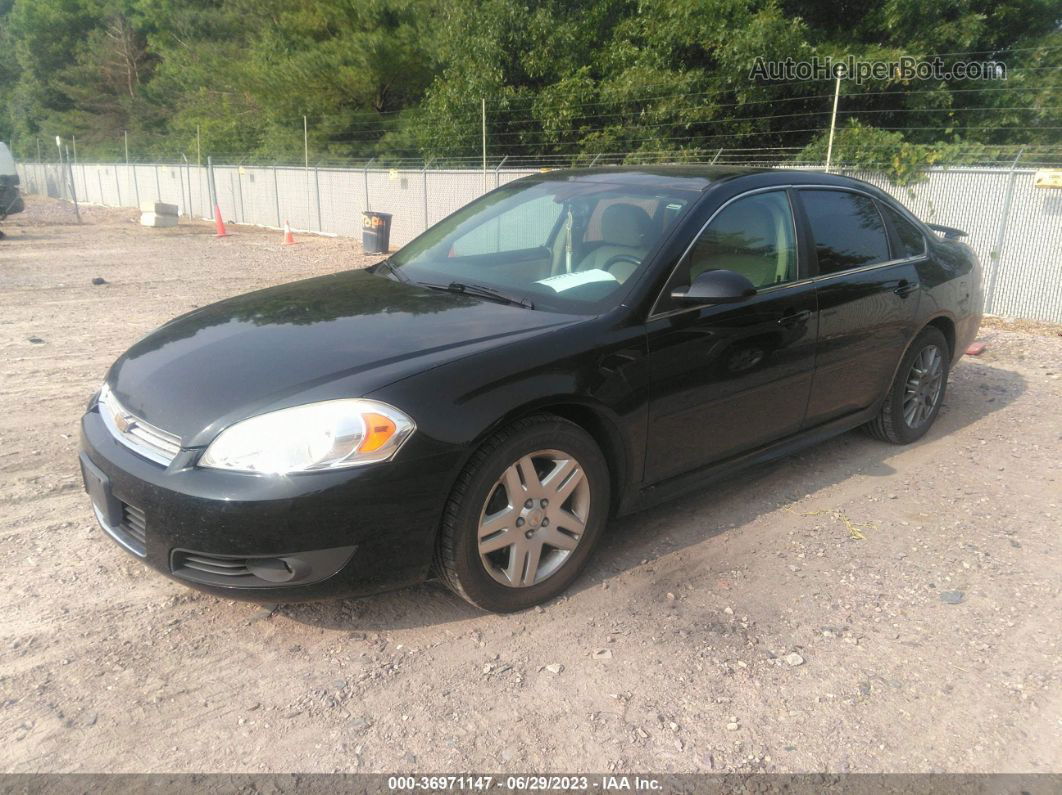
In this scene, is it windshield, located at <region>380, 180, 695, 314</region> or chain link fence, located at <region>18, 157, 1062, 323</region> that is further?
chain link fence, located at <region>18, 157, 1062, 323</region>

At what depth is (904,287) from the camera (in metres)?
4.62

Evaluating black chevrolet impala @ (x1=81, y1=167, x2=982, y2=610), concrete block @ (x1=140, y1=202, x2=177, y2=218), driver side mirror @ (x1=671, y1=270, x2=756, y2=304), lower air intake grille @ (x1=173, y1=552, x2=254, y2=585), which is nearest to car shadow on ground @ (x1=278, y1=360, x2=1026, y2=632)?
black chevrolet impala @ (x1=81, y1=167, x2=982, y2=610)

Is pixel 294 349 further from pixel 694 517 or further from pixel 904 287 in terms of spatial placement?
pixel 904 287

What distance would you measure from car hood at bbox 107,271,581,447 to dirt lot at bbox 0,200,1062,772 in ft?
2.73

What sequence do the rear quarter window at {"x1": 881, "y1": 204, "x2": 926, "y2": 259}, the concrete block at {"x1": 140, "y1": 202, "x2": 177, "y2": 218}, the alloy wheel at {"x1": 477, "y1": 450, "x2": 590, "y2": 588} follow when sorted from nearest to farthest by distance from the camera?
1. the alloy wheel at {"x1": 477, "y1": 450, "x2": 590, "y2": 588}
2. the rear quarter window at {"x1": 881, "y1": 204, "x2": 926, "y2": 259}
3. the concrete block at {"x1": 140, "y1": 202, "x2": 177, "y2": 218}

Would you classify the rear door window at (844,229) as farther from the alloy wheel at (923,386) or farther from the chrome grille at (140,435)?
the chrome grille at (140,435)

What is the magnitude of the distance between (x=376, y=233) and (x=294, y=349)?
47.0 ft

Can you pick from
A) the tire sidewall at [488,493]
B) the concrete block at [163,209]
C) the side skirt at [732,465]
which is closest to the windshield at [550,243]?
the tire sidewall at [488,493]

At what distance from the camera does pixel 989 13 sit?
16531 millimetres

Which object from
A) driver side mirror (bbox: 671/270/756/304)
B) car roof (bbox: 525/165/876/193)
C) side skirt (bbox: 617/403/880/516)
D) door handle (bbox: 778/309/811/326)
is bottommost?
side skirt (bbox: 617/403/880/516)

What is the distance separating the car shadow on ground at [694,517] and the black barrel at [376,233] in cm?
1285

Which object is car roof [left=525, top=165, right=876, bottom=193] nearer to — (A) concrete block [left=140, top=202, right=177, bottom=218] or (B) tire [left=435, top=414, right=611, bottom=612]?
(B) tire [left=435, top=414, right=611, bottom=612]

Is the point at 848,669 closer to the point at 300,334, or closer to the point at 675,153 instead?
the point at 300,334

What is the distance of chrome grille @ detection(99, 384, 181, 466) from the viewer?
9.15ft
